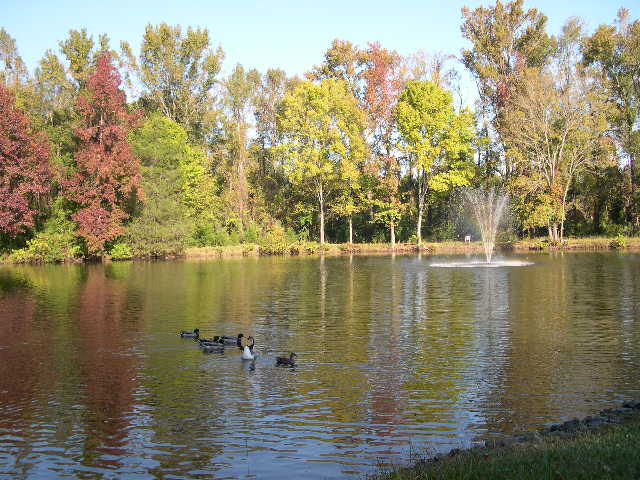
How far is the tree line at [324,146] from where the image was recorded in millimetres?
65938

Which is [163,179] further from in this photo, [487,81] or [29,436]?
[29,436]

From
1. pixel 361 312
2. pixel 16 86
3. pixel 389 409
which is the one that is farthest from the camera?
pixel 16 86

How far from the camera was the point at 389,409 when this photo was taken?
622 inches

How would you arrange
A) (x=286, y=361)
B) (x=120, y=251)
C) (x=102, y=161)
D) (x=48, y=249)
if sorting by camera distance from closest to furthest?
1. (x=286, y=361)
2. (x=102, y=161)
3. (x=48, y=249)
4. (x=120, y=251)

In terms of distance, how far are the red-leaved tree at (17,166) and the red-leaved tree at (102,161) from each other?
325cm

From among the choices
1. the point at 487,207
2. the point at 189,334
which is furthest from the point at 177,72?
the point at 189,334

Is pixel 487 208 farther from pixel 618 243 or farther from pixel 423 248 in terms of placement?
pixel 618 243

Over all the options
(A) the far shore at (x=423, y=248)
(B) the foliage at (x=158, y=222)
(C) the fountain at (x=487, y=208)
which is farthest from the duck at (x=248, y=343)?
(C) the fountain at (x=487, y=208)

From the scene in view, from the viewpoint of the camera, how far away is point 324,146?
7675 centimetres

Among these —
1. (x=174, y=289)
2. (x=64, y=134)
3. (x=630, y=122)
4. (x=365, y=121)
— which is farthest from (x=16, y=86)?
(x=630, y=122)

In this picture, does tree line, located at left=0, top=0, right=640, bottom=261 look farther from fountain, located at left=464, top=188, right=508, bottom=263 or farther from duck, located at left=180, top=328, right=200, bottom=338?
duck, located at left=180, top=328, right=200, bottom=338

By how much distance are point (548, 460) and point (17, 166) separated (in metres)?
61.6

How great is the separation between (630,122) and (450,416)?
66.6 metres

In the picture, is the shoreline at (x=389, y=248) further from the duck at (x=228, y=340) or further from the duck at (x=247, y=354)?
the duck at (x=247, y=354)
